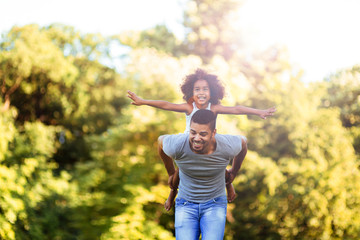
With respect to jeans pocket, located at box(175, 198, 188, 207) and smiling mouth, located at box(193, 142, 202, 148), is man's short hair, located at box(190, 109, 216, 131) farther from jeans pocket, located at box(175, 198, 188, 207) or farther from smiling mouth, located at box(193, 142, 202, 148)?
jeans pocket, located at box(175, 198, 188, 207)

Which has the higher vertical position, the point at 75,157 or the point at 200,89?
the point at 200,89

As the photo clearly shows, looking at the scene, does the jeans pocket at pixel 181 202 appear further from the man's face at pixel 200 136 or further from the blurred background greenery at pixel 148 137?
the blurred background greenery at pixel 148 137

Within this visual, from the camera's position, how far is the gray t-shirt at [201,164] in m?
2.28

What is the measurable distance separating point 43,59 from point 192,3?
7.16m

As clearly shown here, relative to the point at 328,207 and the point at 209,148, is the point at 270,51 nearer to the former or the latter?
the point at 328,207

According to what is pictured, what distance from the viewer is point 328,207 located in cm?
1084

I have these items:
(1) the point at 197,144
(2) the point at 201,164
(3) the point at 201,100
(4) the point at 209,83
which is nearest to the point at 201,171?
(2) the point at 201,164

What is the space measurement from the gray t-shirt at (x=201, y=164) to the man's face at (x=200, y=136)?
0.20 feet

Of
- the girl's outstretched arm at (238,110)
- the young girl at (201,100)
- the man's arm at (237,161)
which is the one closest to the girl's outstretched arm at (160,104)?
the young girl at (201,100)

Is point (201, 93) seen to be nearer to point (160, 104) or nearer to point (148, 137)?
point (160, 104)

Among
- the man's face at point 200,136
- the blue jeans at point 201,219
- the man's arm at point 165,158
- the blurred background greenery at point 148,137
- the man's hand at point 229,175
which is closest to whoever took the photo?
the man's face at point 200,136

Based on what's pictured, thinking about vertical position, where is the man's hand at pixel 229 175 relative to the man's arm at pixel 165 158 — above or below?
below

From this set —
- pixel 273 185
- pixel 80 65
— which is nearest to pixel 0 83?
pixel 80 65

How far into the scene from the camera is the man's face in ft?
7.16
